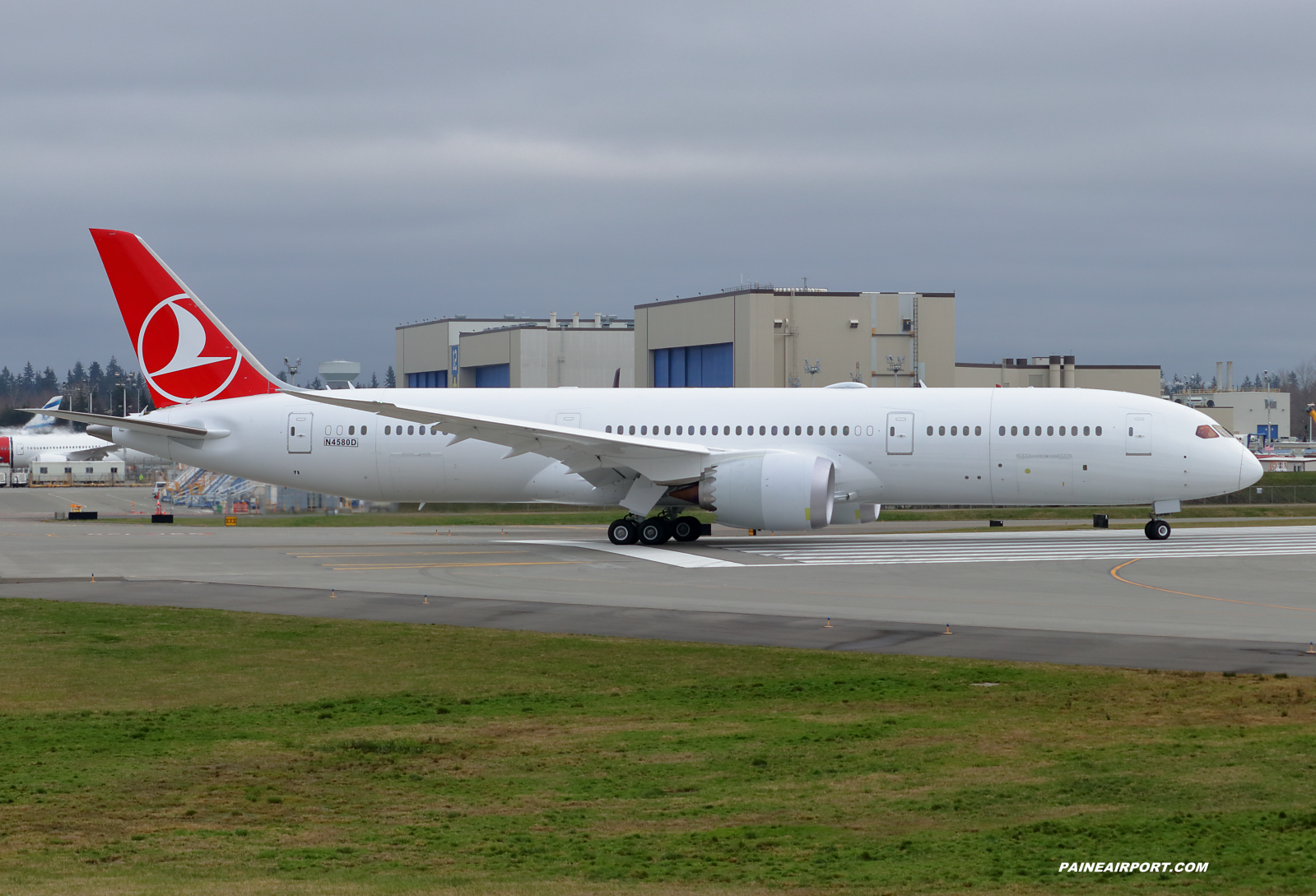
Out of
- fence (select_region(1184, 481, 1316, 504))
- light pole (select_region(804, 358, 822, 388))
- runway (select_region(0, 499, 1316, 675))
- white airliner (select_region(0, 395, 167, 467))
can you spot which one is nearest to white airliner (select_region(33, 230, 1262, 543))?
runway (select_region(0, 499, 1316, 675))

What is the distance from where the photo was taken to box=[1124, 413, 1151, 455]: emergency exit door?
110 ft

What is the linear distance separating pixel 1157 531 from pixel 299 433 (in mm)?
22777

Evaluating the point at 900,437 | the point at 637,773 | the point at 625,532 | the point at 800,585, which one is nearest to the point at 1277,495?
the point at 900,437

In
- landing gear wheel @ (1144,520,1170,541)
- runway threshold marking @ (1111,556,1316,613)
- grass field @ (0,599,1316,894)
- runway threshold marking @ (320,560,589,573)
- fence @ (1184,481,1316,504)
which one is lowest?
grass field @ (0,599,1316,894)

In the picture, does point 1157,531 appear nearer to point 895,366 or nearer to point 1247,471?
point 1247,471

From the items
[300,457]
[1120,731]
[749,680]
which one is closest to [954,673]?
[749,680]

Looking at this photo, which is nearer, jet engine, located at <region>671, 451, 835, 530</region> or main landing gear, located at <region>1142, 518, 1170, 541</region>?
jet engine, located at <region>671, 451, 835, 530</region>

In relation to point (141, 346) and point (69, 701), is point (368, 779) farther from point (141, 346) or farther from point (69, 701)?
point (141, 346)

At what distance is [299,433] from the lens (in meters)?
36.2

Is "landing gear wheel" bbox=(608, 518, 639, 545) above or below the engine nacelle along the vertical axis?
below

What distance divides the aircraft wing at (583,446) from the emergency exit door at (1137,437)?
924 cm

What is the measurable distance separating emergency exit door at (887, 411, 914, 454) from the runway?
2.48 m

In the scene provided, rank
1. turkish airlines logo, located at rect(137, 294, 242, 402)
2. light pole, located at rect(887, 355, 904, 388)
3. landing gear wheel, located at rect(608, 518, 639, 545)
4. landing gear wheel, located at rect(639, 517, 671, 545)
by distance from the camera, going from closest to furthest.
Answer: landing gear wheel, located at rect(639, 517, 671, 545) → landing gear wheel, located at rect(608, 518, 639, 545) → turkish airlines logo, located at rect(137, 294, 242, 402) → light pole, located at rect(887, 355, 904, 388)

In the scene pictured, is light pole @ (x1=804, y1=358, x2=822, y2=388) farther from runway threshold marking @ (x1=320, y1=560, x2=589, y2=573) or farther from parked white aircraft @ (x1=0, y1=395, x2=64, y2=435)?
parked white aircraft @ (x1=0, y1=395, x2=64, y2=435)
